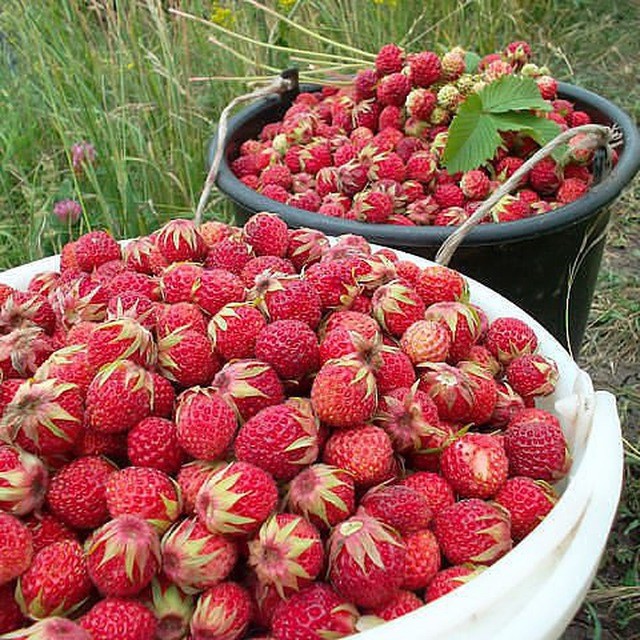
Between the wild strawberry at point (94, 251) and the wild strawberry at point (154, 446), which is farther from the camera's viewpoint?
the wild strawberry at point (94, 251)

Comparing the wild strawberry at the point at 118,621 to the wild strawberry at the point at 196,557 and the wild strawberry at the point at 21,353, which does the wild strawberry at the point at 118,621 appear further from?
the wild strawberry at the point at 21,353

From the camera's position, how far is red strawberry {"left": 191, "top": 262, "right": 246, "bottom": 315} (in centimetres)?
88

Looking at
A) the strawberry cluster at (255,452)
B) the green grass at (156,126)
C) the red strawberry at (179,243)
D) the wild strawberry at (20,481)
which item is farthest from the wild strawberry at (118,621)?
the green grass at (156,126)

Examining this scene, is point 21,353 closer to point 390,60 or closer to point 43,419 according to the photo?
point 43,419

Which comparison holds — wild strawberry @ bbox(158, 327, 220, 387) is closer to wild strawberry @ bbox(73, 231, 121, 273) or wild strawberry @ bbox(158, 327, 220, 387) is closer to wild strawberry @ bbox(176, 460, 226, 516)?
wild strawberry @ bbox(176, 460, 226, 516)

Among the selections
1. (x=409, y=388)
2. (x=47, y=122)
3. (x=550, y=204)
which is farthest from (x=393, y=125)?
(x=47, y=122)

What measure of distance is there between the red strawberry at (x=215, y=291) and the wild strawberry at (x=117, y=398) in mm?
150

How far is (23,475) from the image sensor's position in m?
0.69

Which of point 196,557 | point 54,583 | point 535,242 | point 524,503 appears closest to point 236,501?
point 196,557

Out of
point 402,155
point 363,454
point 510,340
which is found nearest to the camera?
point 363,454

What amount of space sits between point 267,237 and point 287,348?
268 millimetres

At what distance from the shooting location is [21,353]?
84 cm

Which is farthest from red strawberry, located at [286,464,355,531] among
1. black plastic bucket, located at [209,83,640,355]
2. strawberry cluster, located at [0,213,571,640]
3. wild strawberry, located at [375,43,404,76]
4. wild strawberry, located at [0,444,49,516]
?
wild strawberry, located at [375,43,404,76]

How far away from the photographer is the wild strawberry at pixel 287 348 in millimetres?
785
